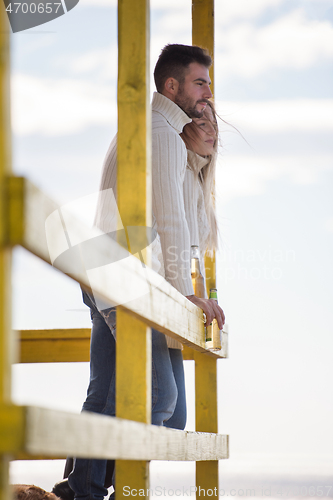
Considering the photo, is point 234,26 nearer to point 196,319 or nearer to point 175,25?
point 175,25

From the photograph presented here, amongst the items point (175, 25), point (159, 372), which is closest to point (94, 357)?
point (159, 372)

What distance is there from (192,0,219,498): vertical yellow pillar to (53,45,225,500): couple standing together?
409mm

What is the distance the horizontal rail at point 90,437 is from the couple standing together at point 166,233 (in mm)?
479

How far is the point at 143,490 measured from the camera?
138 cm

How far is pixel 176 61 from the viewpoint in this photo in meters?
2.55

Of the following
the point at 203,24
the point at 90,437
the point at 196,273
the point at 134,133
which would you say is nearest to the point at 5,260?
the point at 90,437

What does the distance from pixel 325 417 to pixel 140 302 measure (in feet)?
A: 56.0

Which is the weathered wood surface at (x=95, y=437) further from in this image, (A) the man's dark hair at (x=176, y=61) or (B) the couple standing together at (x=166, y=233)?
(A) the man's dark hair at (x=176, y=61)

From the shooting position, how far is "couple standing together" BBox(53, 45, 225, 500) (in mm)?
1956

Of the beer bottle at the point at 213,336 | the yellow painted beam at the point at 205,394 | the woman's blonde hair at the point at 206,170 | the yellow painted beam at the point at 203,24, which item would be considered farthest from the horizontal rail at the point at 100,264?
the yellow painted beam at the point at 203,24

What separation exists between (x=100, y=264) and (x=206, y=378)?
1831 mm

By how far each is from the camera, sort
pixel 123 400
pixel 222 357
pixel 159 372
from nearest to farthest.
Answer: pixel 123 400 → pixel 159 372 → pixel 222 357

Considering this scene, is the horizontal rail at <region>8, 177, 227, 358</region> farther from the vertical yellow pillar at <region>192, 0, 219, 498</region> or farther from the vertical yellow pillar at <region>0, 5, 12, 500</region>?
the vertical yellow pillar at <region>192, 0, 219, 498</region>

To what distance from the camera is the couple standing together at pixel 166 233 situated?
1956 millimetres
